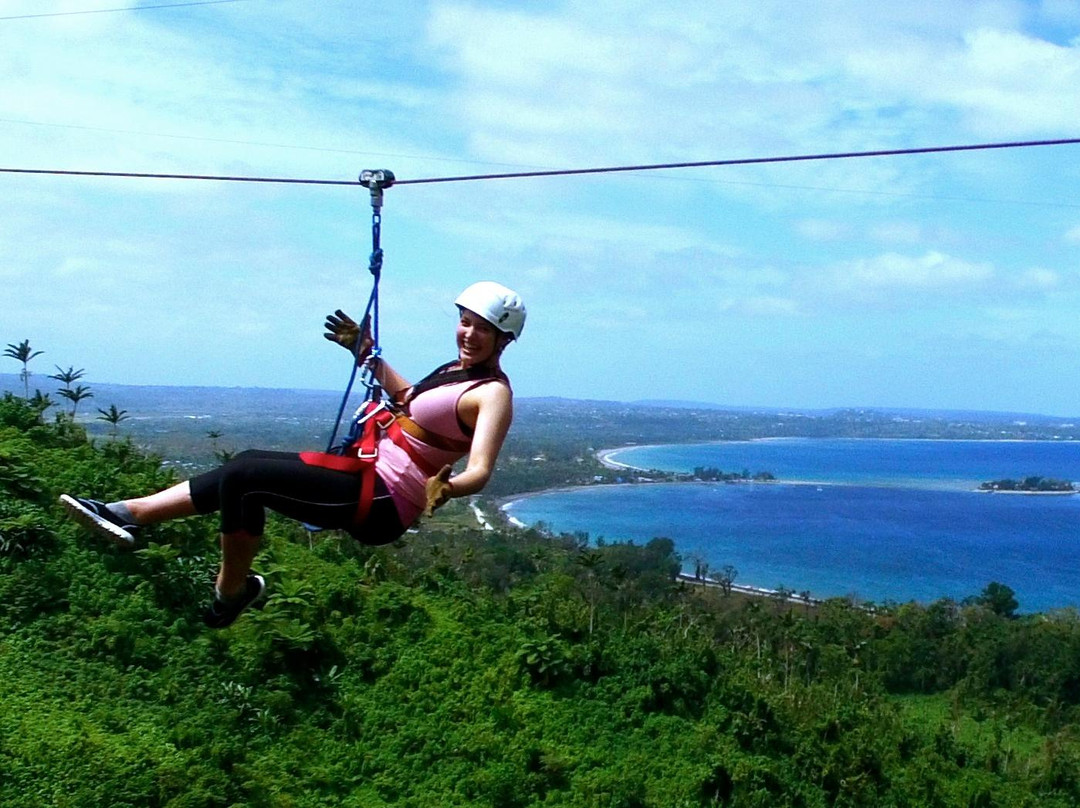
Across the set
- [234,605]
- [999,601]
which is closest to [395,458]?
[234,605]

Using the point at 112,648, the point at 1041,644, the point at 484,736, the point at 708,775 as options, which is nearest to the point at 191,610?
the point at 112,648

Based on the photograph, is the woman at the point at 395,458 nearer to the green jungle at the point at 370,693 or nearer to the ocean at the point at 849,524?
the green jungle at the point at 370,693

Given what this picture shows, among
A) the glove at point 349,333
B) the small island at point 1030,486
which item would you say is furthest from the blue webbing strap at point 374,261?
the small island at point 1030,486

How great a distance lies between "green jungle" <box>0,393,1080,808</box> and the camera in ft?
17.1

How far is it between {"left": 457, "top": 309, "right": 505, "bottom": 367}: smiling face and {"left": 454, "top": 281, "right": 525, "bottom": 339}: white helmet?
2 centimetres

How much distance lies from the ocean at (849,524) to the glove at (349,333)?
31.7 metres

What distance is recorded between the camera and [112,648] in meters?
5.58

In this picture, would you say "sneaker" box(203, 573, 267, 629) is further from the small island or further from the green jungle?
the small island

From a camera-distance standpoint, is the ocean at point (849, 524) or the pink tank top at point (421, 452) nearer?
the pink tank top at point (421, 452)

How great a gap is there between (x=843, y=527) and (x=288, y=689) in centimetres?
6524

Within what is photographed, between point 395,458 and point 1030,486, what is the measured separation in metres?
107

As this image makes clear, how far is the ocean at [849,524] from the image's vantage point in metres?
49.7

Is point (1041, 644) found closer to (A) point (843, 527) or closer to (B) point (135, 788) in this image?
(B) point (135, 788)

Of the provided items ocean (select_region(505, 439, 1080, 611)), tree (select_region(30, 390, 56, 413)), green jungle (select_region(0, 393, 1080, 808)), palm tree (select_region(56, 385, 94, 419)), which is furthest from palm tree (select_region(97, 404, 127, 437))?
ocean (select_region(505, 439, 1080, 611))
